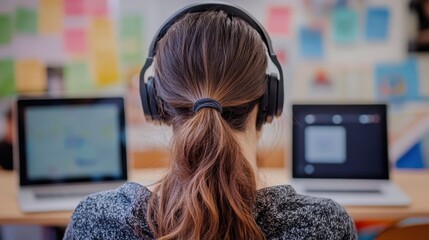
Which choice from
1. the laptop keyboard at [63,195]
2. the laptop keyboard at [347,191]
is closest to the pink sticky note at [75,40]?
the laptop keyboard at [63,195]

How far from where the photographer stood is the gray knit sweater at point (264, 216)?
0.94 metres

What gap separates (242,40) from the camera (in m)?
0.94

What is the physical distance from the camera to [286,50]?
298 cm

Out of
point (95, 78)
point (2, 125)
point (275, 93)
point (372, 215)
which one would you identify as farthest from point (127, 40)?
point (275, 93)

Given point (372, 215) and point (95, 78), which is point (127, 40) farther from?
point (372, 215)

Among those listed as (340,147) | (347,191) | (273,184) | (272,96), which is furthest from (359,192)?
(272,96)

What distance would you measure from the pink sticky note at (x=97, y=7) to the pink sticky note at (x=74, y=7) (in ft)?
0.08

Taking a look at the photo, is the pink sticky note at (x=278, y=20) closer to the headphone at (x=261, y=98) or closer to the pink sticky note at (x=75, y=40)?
the pink sticky note at (x=75, y=40)

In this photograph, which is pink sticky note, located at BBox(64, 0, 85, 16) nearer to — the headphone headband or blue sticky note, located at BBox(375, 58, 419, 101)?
blue sticky note, located at BBox(375, 58, 419, 101)

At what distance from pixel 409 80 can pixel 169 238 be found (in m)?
2.37

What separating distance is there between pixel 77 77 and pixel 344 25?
4.38ft

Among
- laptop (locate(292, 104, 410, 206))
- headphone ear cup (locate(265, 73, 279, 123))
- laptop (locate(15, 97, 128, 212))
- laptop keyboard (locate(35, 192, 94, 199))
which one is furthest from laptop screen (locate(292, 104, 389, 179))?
headphone ear cup (locate(265, 73, 279, 123))

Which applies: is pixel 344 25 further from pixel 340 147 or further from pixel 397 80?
pixel 340 147

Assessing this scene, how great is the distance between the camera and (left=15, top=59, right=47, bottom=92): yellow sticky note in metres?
2.90
